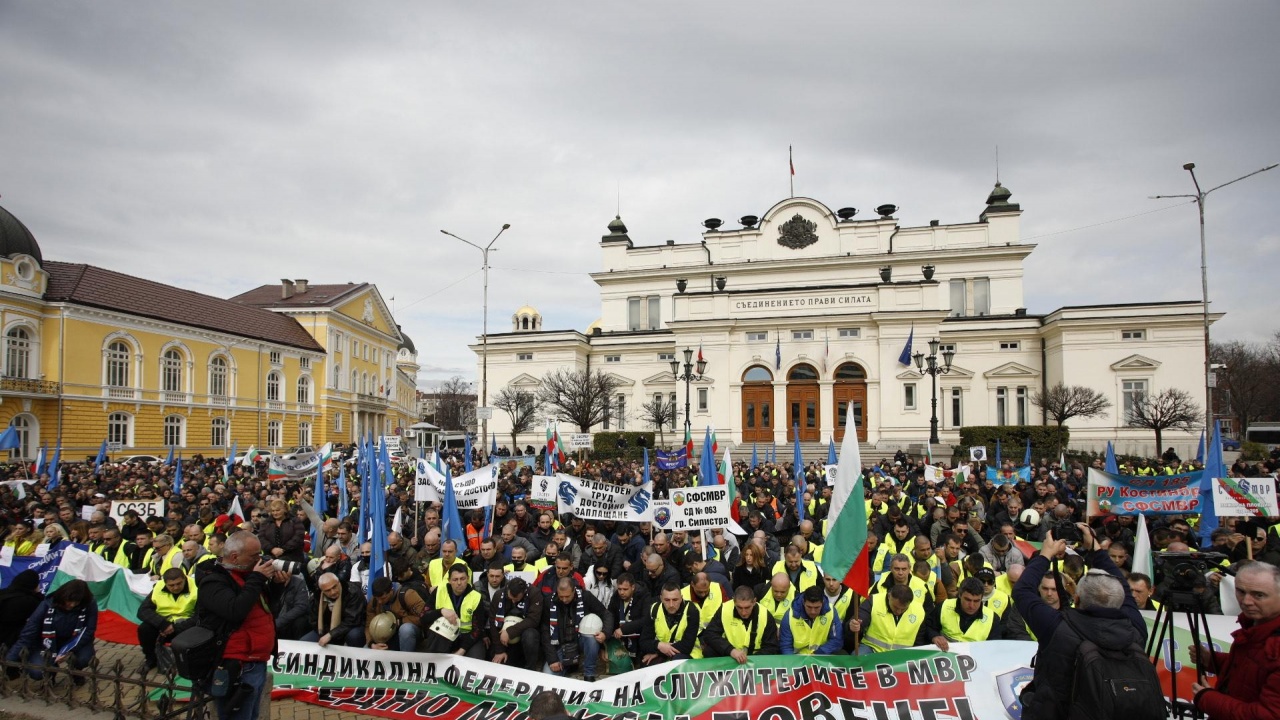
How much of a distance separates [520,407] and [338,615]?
130 ft

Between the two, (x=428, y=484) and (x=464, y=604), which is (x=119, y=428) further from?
(x=464, y=604)

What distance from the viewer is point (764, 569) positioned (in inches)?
349

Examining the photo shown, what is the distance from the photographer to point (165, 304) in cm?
4253

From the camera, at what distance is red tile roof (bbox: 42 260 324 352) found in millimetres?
37281

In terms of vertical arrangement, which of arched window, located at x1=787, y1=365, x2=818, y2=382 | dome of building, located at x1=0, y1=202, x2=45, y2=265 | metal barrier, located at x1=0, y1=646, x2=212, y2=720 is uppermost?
dome of building, located at x1=0, y1=202, x2=45, y2=265

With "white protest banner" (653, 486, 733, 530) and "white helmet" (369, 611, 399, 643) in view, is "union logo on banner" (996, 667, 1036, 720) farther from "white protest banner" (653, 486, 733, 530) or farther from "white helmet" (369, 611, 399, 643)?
"white helmet" (369, 611, 399, 643)

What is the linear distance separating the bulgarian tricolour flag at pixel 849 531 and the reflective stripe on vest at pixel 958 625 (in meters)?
0.90

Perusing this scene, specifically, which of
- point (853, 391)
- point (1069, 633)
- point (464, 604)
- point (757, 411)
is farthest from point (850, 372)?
point (1069, 633)

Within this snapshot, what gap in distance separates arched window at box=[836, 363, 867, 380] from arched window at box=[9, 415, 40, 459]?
1580 inches

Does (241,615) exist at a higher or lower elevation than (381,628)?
higher

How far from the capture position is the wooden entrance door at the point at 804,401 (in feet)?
135

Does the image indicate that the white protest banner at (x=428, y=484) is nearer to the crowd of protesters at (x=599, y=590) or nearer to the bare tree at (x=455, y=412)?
the crowd of protesters at (x=599, y=590)

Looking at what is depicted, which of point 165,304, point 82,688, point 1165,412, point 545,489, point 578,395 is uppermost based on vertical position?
point 165,304

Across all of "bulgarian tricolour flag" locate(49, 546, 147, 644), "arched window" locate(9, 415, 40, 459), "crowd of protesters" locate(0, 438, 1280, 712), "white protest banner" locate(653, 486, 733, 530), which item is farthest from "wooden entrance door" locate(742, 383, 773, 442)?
"arched window" locate(9, 415, 40, 459)
